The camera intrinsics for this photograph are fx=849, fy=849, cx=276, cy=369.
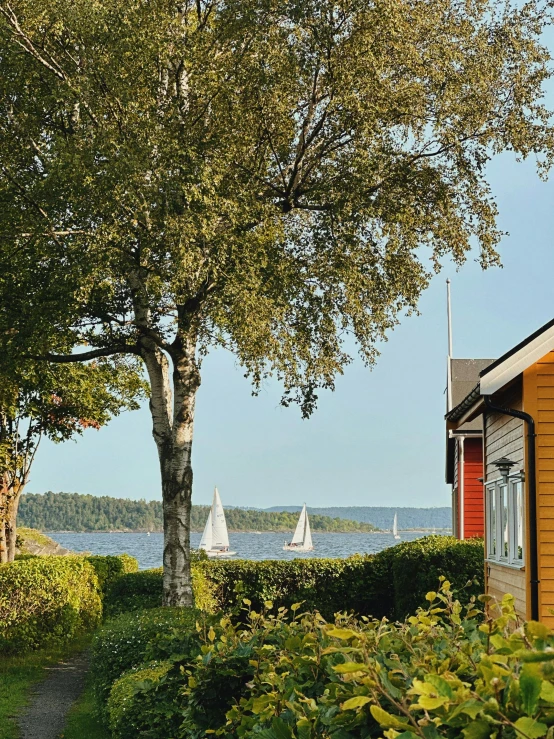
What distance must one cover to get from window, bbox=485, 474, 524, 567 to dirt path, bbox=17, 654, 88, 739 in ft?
19.7

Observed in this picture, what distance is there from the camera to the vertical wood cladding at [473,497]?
868 inches

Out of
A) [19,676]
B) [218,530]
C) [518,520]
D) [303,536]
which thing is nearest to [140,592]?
[19,676]

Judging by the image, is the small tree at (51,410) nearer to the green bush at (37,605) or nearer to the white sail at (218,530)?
the green bush at (37,605)

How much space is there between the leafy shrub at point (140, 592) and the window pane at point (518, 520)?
20.3 ft

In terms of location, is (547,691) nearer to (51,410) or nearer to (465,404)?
(465,404)

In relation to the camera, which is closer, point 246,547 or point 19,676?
point 19,676

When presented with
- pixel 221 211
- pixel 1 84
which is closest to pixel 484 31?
pixel 221 211

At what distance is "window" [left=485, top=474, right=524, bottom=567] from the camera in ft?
34.7

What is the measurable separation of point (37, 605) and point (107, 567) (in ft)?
12.6

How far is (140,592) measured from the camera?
1543cm

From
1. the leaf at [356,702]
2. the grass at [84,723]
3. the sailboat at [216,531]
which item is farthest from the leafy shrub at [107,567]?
the sailboat at [216,531]

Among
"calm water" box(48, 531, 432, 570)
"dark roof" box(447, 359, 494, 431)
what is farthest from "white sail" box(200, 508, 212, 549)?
"dark roof" box(447, 359, 494, 431)

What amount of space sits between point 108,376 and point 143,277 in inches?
277

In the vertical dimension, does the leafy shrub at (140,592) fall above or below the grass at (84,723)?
above
